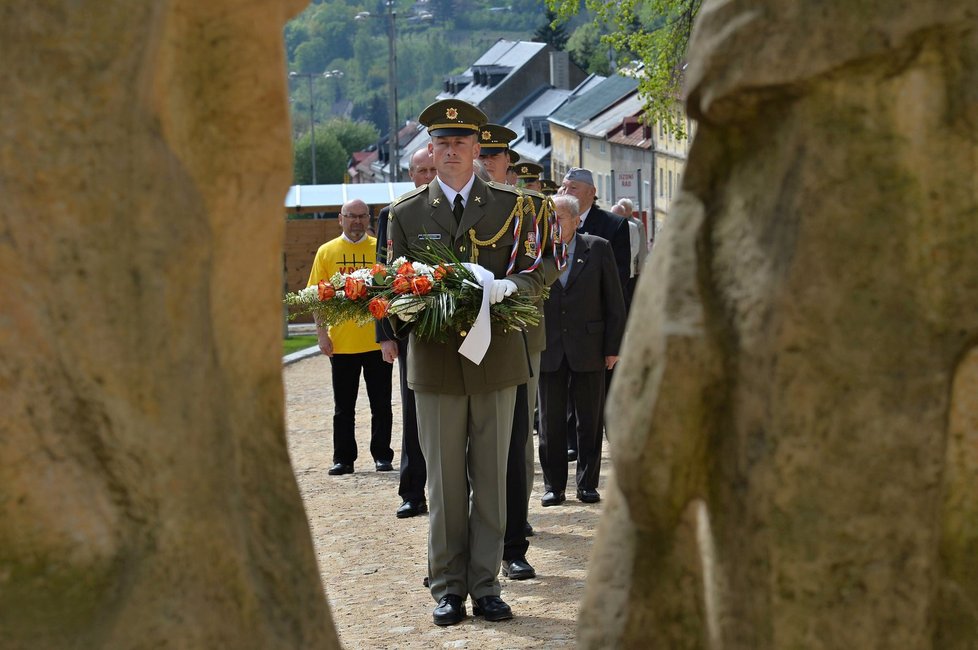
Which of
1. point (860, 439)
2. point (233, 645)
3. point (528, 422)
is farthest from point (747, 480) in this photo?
point (528, 422)

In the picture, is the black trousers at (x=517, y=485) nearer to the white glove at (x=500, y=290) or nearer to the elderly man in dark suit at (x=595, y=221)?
the white glove at (x=500, y=290)

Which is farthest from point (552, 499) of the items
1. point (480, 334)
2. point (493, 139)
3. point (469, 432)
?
point (480, 334)

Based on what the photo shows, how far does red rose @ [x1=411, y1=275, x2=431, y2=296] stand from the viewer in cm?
730

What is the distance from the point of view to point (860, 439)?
3.41 m

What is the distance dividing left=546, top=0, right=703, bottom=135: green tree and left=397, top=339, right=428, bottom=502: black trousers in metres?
10.7

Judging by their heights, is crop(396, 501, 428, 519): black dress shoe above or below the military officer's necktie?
below

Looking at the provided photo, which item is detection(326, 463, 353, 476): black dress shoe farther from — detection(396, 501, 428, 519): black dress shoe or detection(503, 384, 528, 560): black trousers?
detection(503, 384, 528, 560): black trousers

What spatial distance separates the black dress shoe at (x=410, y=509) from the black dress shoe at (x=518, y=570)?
2048mm

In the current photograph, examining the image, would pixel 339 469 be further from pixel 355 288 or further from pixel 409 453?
pixel 355 288

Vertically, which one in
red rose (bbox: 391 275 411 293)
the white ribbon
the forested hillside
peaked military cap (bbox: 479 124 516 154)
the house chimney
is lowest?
the white ribbon

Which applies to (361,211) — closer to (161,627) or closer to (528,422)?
(528,422)

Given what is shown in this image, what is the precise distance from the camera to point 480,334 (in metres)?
7.28

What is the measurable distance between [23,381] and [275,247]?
0.95 m

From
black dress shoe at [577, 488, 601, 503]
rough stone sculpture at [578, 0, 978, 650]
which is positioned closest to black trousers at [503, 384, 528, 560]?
black dress shoe at [577, 488, 601, 503]
